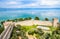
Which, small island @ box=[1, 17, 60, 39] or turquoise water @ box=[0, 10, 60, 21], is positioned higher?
turquoise water @ box=[0, 10, 60, 21]

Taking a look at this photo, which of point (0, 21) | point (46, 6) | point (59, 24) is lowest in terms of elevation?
point (59, 24)

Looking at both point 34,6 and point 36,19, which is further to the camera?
point 36,19

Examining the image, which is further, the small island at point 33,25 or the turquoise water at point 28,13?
the small island at point 33,25

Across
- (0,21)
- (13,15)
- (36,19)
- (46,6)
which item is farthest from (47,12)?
(0,21)

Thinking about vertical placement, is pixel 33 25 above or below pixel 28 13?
below

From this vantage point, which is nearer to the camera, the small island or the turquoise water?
the turquoise water

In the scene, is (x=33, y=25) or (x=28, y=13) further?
(x=33, y=25)

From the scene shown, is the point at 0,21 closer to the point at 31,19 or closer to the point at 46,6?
the point at 31,19

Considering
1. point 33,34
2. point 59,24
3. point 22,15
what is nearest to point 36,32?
point 33,34

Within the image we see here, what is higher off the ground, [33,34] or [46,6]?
[46,6]

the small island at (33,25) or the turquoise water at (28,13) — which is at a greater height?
the turquoise water at (28,13)
